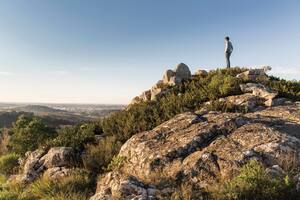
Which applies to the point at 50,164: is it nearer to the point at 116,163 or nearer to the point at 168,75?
the point at 116,163

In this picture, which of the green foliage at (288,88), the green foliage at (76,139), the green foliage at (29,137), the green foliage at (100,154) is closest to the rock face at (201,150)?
the green foliage at (100,154)

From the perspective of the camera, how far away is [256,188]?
6.04 m

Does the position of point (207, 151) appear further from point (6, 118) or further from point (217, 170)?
point (6, 118)

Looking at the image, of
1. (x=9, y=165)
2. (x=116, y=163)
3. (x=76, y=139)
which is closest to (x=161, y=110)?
(x=76, y=139)

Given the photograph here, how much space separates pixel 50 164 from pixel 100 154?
1729 millimetres

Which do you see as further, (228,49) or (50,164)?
(228,49)

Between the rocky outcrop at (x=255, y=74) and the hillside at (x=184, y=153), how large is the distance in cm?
28

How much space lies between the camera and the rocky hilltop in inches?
269

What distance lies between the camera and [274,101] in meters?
11.2

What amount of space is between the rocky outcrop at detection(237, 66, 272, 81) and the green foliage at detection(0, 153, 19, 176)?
10.5m

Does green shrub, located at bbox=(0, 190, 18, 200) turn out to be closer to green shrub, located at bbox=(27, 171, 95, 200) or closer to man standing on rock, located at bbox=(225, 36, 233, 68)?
green shrub, located at bbox=(27, 171, 95, 200)

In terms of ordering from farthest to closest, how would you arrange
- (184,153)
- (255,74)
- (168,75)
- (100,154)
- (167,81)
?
(168,75) → (167,81) → (255,74) → (100,154) → (184,153)

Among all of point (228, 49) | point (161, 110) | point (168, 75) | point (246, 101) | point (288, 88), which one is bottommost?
point (161, 110)

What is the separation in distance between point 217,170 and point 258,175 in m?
1.14
